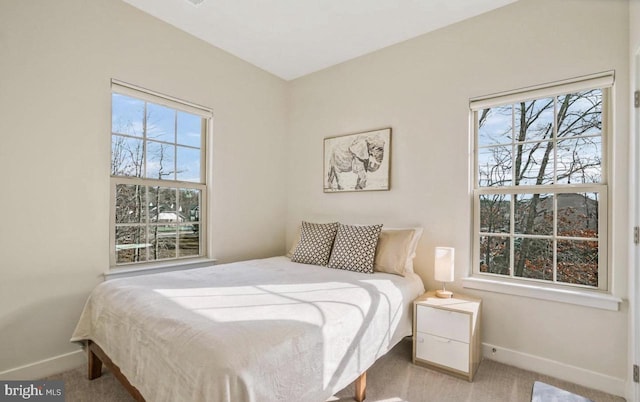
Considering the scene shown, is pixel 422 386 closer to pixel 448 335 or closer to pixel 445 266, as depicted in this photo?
pixel 448 335

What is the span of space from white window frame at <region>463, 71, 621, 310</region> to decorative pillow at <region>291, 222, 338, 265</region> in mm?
1265

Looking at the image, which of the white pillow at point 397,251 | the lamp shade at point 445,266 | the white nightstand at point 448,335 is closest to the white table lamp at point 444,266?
the lamp shade at point 445,266

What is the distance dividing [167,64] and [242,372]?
2803 mm

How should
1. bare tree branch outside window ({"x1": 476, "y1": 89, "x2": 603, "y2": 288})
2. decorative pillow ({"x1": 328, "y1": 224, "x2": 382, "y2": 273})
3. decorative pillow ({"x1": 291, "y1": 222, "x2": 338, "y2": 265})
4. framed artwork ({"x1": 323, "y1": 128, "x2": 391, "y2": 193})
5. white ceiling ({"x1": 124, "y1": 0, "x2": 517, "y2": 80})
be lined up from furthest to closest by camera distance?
framed artwork ({"x1": 323, "y1": 128, "x2": 391, "y2": 193}), decorative pillow ({"x1": 291, "y1": 222, "x2": 338, "y2": 265}), decorative pillow ({"x1": 328, "y1": 224, "x2": 382, "y2": 273}), white ceiling ({"x1": 124, "y1": 0, "x2": 517, "y2": 80}), bare tree branch outside window ({"x1": 476, "y1": 89, "x2": 603, "y2": 288})

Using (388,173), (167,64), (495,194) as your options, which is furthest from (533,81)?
(167,64)

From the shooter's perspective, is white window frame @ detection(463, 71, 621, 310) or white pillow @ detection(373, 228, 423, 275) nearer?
white window frame @ detection(463, 71, 621, 310)

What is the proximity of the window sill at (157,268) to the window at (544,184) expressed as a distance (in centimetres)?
262

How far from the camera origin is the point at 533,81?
93.8 inches

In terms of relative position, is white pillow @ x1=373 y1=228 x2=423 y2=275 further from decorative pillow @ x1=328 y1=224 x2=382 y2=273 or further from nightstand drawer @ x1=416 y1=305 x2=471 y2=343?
nightstand drawer @ x1=416 y1=305 x2=471 y2=343

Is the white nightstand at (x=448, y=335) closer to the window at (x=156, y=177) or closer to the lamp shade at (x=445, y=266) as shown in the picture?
the lamp shade at (x=445, y=266)

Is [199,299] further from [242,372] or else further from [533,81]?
[533,81]

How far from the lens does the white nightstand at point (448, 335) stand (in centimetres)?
216

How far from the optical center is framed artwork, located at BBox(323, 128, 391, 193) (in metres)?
3.14

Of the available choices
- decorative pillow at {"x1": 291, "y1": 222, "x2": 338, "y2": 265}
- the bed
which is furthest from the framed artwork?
the bed
